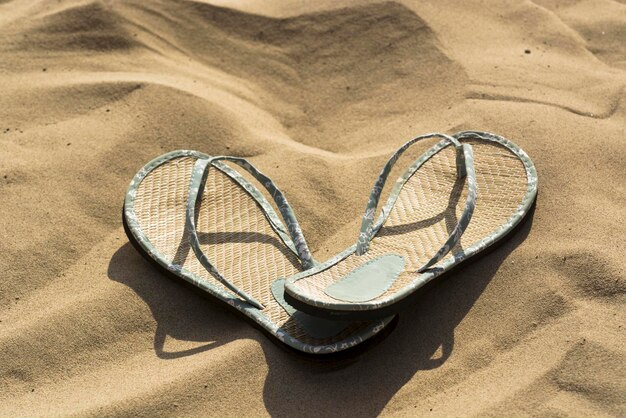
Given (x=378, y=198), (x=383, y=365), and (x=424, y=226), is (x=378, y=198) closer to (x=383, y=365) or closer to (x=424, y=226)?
(x=424, y=226)

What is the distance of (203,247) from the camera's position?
250 cm

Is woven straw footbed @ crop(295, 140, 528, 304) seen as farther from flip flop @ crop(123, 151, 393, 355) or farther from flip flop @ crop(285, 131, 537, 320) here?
flip flop @ crop(123, 151, 393, 355)

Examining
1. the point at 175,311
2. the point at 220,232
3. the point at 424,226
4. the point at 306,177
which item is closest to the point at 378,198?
the point at 424,226

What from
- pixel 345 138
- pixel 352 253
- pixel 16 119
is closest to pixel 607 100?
pixel 345 138

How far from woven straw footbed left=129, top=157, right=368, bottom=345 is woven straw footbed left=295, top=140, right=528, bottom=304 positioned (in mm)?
180

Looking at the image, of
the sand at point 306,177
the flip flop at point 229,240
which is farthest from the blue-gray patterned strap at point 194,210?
the sand at point 306,177

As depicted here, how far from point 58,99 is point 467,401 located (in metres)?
1.98

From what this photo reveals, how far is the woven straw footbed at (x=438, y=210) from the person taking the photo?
7.61 feet

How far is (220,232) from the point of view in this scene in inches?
101

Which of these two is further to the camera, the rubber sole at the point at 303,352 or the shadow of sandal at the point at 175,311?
the shadow of sandal at the point at 175,311

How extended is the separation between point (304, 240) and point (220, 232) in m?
0.29

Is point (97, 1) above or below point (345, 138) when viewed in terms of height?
above

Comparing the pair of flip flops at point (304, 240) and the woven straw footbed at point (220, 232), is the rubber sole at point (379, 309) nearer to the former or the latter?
the pair of flip flops at point (304, 240)

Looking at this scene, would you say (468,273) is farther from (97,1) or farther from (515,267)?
(97,1)
